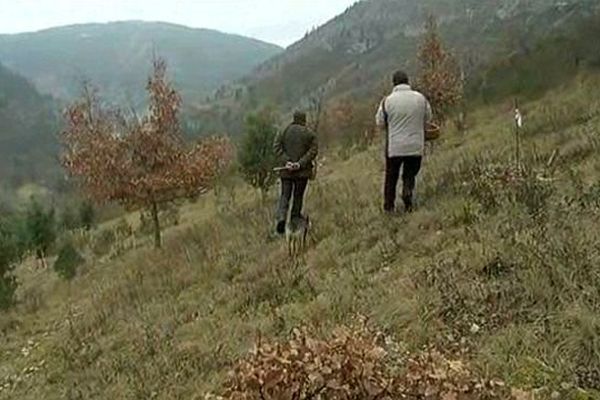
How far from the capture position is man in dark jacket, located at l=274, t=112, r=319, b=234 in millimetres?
11195

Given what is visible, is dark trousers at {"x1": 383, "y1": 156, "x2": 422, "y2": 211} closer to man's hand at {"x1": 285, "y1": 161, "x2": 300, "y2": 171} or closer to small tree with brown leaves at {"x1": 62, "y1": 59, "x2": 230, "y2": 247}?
man's hand at {"x1": 285, "y1": 161, "x2": 300, "y2": 171}

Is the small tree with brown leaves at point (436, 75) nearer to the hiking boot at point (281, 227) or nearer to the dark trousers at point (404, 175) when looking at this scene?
the hiking boot at point (281, 227)

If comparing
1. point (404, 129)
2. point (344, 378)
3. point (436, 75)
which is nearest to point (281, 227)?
point (404, 129)

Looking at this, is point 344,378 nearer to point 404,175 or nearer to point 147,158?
point 404,175

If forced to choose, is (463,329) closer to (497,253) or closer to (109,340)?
(497,253)

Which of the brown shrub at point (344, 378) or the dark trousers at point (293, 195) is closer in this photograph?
the brown shrub at point (344, 378)

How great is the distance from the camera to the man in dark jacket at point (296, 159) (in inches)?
441

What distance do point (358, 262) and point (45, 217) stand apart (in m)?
28.8

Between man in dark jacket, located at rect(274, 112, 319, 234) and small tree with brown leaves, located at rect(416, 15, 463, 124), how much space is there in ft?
59.9

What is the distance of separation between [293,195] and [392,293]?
462cm

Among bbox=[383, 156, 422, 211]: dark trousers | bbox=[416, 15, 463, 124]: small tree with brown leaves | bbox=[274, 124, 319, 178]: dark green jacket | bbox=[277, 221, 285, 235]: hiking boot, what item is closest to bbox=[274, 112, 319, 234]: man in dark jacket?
bbox=[274, 124, 319, 178]: dark green jacket

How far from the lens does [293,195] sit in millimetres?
11461

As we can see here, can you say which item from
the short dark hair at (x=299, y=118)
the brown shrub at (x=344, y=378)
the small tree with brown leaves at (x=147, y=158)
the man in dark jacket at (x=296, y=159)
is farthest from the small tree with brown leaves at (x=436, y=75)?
the brown shrub at (x=344, y=378)

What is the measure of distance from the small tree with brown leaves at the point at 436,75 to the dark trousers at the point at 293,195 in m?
18.3
